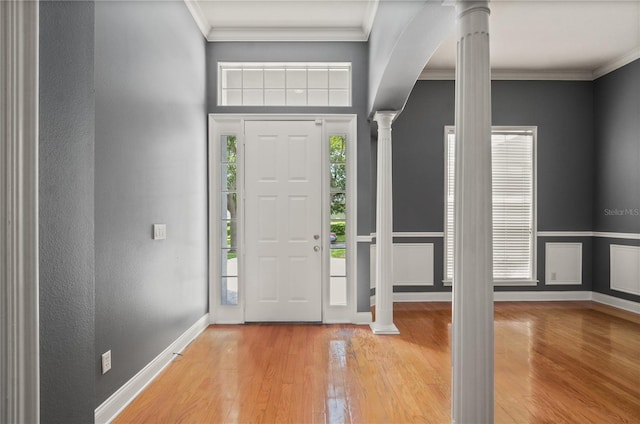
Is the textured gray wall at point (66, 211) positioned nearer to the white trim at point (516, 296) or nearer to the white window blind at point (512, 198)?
the white trim at point (516, 296)

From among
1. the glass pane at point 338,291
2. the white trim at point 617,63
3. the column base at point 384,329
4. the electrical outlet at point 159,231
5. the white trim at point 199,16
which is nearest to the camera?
the electrical outlet at point 159,231

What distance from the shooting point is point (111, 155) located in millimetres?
2338

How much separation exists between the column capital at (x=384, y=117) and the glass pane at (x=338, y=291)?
69.3 inches

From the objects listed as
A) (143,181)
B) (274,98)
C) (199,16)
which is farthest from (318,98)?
(143,181)


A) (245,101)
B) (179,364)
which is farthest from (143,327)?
(245,101)

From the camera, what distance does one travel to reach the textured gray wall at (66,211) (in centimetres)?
133

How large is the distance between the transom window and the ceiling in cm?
31

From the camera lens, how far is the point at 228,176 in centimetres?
440

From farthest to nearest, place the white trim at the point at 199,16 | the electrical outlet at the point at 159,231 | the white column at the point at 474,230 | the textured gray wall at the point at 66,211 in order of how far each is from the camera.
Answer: the white trim at the point at 199,16 < the electrical outlet at the point at 159,231 < the white column at the point at 474,230 < the textured gray wall at the point at 66,211

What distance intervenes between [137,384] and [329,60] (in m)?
3.65

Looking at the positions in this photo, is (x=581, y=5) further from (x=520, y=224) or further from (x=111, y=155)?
(x=111, y=155)

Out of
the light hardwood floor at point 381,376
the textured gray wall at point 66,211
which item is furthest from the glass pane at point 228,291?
the textured gray wall at point 66,211

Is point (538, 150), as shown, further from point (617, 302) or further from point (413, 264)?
point (413, 264)

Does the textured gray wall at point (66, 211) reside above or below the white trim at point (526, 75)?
below
